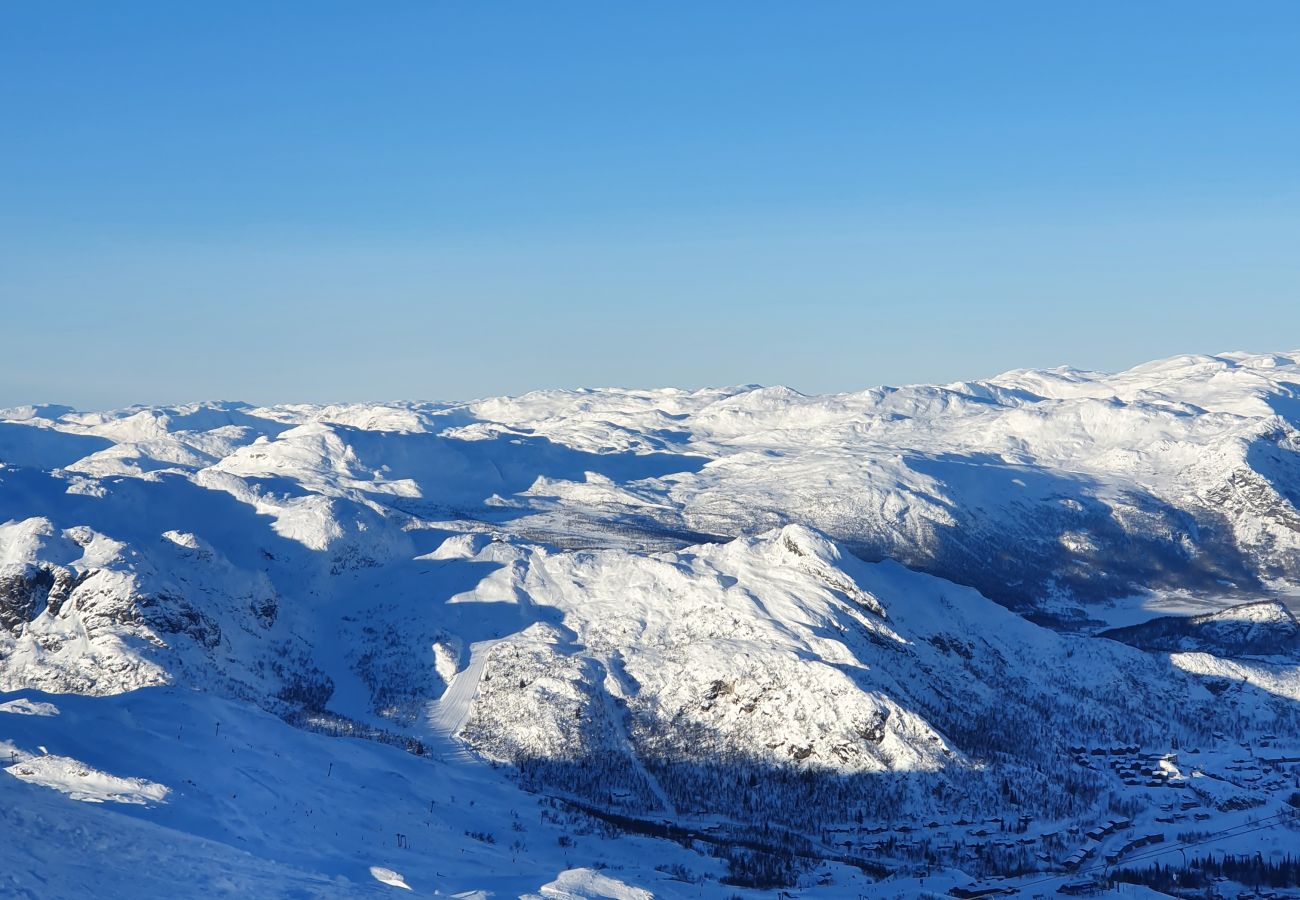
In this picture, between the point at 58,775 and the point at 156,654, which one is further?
the point at 156,654

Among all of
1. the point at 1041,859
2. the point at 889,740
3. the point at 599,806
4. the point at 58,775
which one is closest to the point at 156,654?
the point at 599,806

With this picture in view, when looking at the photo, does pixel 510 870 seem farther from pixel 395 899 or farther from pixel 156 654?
pixel 156 654

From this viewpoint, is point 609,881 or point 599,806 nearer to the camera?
point 609,881

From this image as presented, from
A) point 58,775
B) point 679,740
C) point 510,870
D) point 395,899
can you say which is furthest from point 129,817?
point 679,740

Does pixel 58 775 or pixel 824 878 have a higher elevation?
pixel 58 775

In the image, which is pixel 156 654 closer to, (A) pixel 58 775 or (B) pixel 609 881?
(A) pixel 58 775

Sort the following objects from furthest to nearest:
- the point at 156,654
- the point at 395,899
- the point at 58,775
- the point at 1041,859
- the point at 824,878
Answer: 1. the point at 156,654
2. the point at 1041,859
3. the point at 824,878
4. the point at 58,775
5. the point at 395,899

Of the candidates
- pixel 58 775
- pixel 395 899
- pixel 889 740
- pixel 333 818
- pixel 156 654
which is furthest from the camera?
pixel 156 654

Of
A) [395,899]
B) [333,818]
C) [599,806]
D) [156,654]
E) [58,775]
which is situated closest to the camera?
[395,899]

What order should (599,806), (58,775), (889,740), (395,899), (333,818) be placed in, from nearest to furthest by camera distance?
(395,899) < (58,775) < (333,818) < (599,806) < (889,740)
